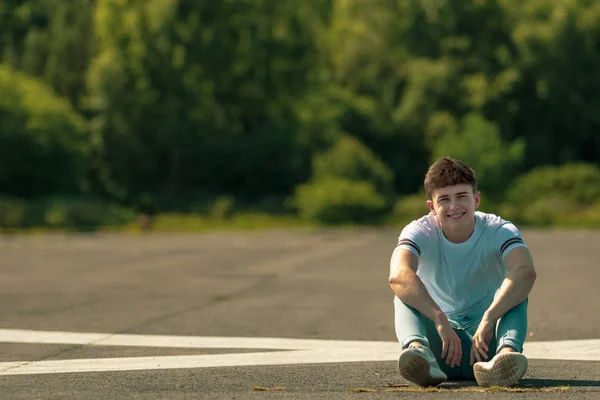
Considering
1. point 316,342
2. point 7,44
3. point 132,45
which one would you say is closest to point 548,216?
point 132,45

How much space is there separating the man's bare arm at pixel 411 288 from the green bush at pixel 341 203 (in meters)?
42.2

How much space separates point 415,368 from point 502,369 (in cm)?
49

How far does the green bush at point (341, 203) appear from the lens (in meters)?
49.0

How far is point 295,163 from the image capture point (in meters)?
58.1

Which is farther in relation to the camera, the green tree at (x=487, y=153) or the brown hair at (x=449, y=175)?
the green tree at (x=487, y=153)

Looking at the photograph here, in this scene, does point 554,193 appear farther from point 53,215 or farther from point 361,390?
point 361,390

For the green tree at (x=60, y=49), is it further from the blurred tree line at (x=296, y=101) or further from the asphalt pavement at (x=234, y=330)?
the asphalt pavement at (x=234, y=330)

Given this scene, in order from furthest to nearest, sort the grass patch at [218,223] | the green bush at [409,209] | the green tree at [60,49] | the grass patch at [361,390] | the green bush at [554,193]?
the green tree at [60,49] → the green bush at [554,193] → the green bush at [409,209] → the grass patch at [218,223] → the grass patch at [361,390]

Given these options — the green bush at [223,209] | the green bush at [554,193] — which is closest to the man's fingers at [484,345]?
the green bush at [554,193]

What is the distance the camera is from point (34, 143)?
49938mm

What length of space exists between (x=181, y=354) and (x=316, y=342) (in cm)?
139

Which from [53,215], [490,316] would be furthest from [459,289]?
[53,215]

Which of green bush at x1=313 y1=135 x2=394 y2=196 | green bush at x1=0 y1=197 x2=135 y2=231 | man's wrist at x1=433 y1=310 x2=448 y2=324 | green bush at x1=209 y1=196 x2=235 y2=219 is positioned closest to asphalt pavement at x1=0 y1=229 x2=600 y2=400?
man's wrist at x1=433 y1=310 x2=448 y2=324

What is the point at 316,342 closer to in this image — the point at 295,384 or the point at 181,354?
the point at 181,354
